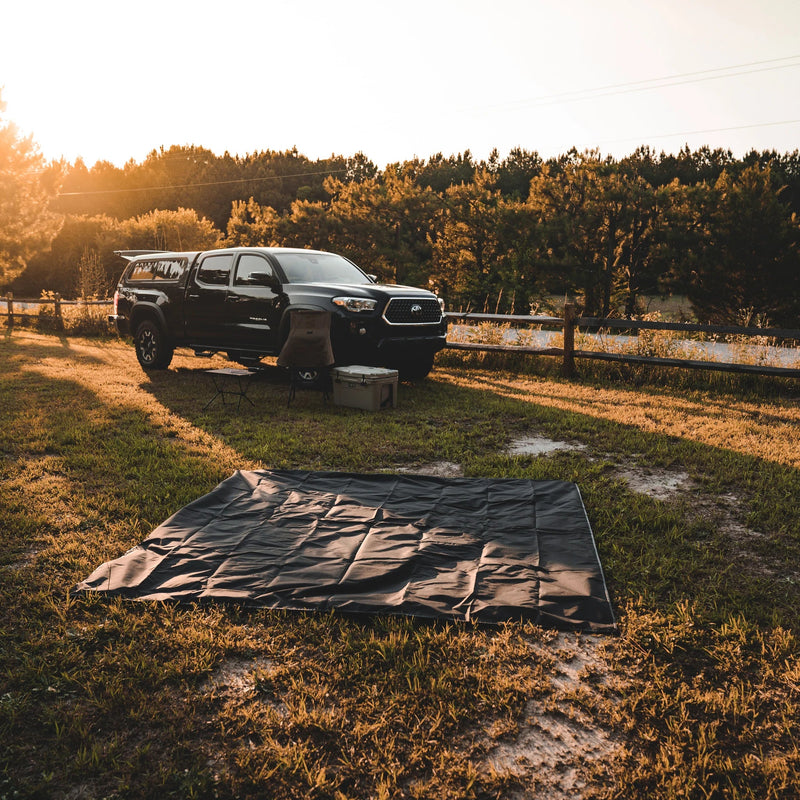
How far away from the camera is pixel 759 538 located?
3.94 metres

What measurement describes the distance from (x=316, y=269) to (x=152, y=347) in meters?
3.56

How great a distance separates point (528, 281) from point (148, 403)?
1197 inches

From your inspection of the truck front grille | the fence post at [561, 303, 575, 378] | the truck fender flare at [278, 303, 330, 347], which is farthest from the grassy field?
the fence post at [561, 303, 575, 378]

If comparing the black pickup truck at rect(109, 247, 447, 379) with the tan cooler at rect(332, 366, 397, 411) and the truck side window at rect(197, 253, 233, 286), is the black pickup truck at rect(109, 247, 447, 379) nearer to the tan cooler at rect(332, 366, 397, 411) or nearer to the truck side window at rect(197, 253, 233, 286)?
the truck side window at rect(197, 253, 233, 286)

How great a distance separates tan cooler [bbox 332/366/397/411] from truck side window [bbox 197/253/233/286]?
111 inches

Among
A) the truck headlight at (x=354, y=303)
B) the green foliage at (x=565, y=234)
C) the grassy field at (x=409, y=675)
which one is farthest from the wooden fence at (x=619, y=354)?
the green foliage at (x=565, y=234)

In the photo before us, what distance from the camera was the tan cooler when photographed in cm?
758

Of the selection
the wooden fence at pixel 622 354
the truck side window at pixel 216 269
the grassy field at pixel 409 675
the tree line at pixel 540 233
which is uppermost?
the tree line at pixel 540 233

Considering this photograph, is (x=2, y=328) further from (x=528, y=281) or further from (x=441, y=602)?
(x=528, y=281)

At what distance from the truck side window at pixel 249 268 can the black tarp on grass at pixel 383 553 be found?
475 cm

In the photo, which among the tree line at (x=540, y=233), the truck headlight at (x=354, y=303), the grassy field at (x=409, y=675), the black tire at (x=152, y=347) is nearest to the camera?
the grassy field at (x=409, y=675)

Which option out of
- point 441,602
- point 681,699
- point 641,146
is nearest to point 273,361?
point 441,602

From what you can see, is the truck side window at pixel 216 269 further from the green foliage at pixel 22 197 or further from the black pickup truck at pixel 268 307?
the green foliage at pixel 22 197

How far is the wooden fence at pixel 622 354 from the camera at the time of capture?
881 cm
